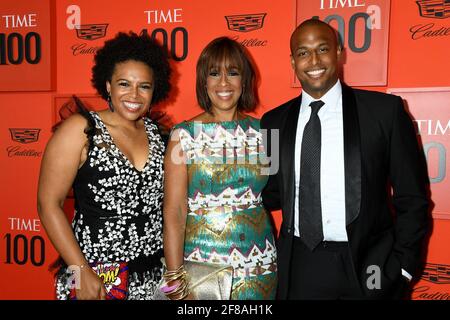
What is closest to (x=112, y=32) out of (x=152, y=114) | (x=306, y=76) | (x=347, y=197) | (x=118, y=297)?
(x=152, y=114)

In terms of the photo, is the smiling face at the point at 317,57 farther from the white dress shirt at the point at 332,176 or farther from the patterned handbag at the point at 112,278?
the patterned handbag at the point at 112,278

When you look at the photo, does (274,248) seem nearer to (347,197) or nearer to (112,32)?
(347,197)

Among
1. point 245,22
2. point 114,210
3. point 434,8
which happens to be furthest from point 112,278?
point 434,8

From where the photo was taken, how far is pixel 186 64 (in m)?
2.83

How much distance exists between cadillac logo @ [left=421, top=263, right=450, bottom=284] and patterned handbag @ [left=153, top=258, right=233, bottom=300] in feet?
3.84

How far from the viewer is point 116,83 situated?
2107 mm

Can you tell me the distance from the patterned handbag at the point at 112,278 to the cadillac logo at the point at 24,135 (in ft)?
5.24

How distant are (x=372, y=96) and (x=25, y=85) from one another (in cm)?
244

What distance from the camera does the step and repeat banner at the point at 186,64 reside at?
2.40 meters

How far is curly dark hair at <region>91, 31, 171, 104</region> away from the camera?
2.15 metres

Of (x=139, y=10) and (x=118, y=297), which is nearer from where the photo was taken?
(x=118, y=297)

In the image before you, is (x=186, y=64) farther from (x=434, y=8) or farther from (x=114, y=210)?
(x=434, y=8)

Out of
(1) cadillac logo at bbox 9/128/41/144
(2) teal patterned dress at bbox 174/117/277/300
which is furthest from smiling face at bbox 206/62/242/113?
(1) cadillac logo at bbox 9/128/41/144

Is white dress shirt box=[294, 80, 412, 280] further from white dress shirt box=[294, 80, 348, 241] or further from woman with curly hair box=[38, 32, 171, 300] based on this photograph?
woman with curly hair box=[38, 32, 171, 300]
